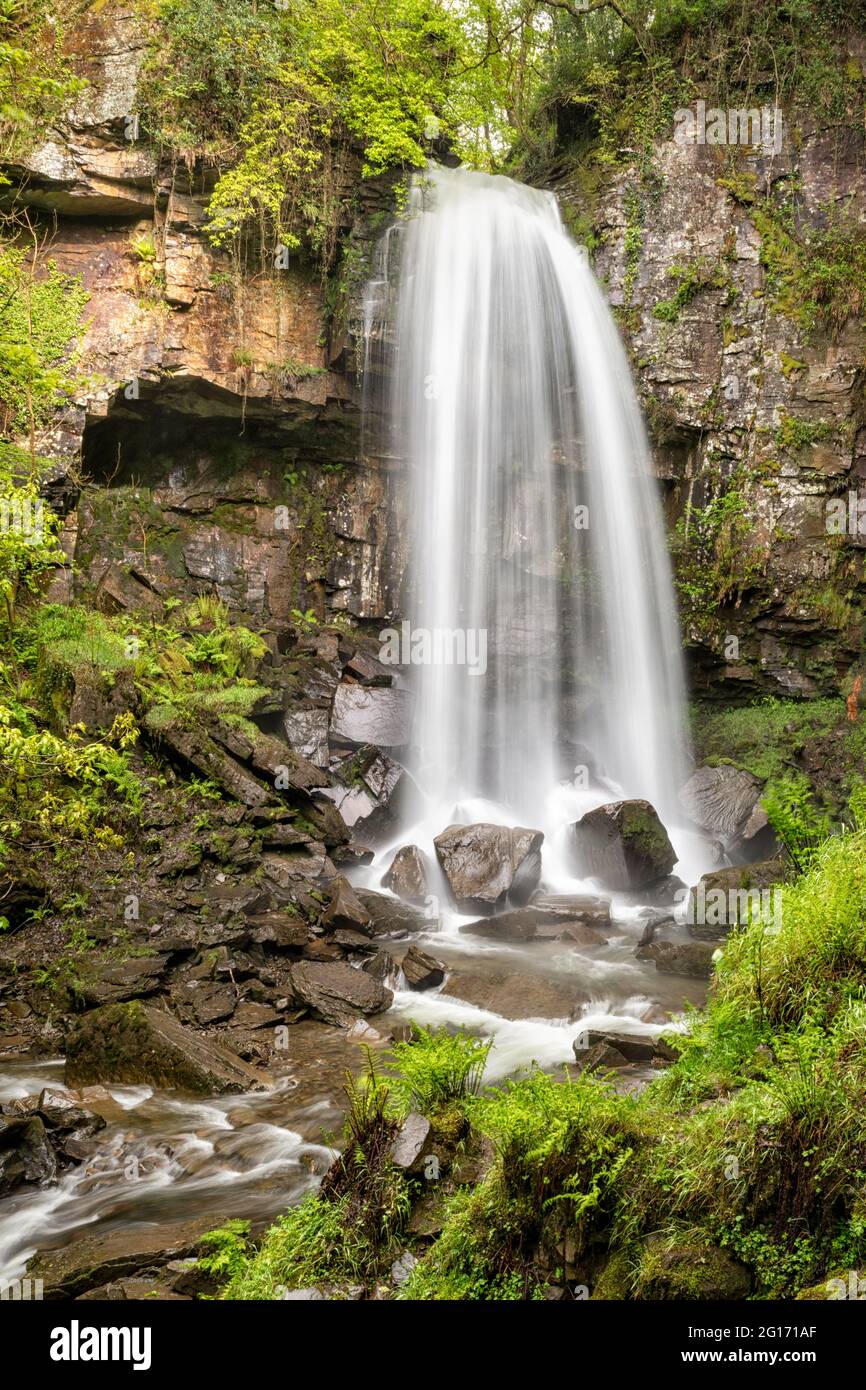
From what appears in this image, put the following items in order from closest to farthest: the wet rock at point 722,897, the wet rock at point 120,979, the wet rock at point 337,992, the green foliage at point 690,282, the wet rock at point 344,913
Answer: the wet rock at point 120,979 < the wet rock at point 337,992 < the wet rock at point 344,913 < the wet rock at point 722,897 < the green foliage at point 690,282

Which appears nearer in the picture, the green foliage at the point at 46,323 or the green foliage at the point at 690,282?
the green foliage at the point at 46,323

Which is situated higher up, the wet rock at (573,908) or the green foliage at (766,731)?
the green foliage at (766,731)

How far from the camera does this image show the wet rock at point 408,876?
1134 cm

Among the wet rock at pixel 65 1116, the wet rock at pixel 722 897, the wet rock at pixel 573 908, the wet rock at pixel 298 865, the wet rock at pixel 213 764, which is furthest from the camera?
the wet rock at pixel 573 908

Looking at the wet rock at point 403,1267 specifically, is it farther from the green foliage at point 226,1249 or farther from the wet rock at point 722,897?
the wet rock at point 722,897

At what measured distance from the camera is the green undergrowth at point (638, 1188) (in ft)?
11.0

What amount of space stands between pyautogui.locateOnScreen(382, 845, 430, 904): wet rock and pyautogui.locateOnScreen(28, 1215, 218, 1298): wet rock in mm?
6504

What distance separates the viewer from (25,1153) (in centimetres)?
535

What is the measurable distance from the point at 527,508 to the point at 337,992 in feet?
35.3

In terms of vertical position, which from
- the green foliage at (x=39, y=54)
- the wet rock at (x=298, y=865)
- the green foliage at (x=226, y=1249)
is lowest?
the green foliage at (x=226, y=1249)

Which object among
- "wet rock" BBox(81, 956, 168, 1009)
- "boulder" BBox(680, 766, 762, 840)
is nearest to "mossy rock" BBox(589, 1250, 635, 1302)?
"wet rock" BBox(81, 956, 168, 1009)

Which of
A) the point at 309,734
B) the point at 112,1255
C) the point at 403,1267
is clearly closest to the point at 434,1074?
the point at 403,1267

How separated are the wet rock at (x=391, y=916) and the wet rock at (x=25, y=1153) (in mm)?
4936

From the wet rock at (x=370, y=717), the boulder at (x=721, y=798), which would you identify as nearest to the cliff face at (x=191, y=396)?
the wet rock at (x=370, y=717)
